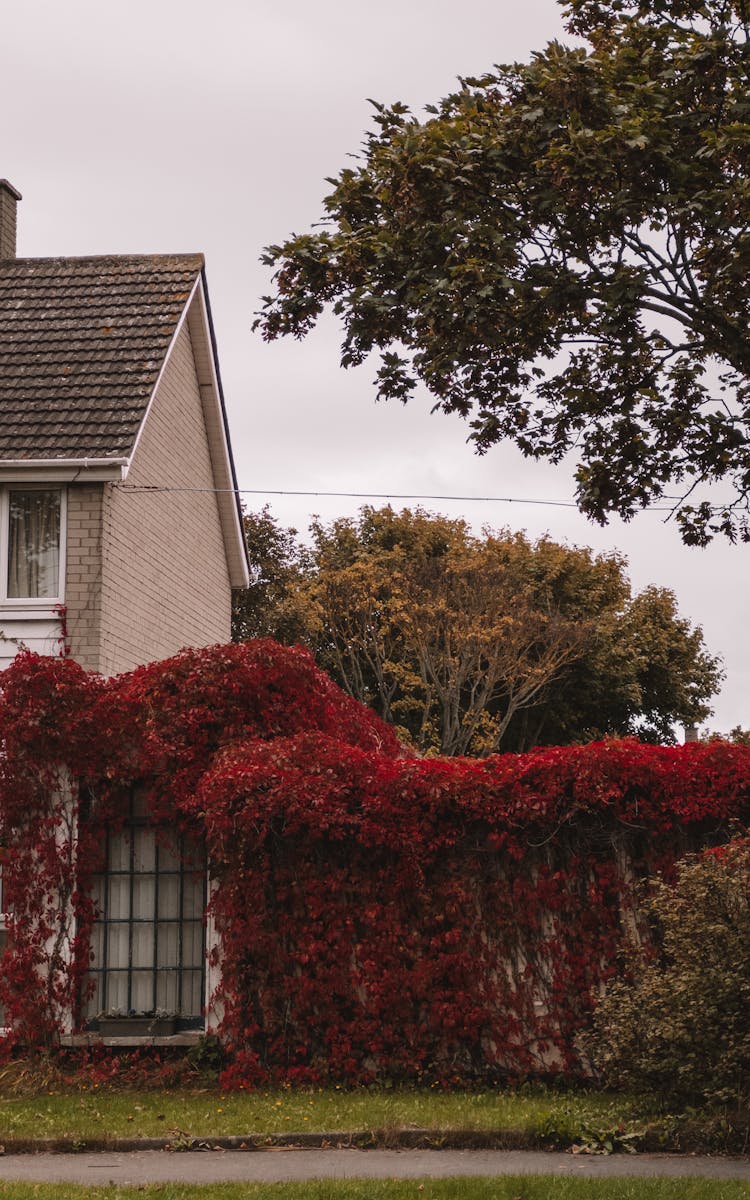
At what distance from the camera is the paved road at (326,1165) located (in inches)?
323

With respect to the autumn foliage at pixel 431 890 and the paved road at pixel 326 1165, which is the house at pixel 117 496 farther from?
the paved road at pixel 326 1165

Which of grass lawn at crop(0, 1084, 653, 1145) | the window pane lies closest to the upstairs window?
the window pane

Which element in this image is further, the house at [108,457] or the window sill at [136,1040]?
the house at [108,457]

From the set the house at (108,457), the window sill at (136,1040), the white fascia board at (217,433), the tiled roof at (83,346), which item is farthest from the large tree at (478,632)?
the window sill at (136,1040)

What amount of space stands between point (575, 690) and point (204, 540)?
2458cm

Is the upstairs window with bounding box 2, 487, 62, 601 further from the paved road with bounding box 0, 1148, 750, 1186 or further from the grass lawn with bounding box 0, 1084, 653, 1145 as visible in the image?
the paved road with bounding box 0, 1148, 750, 1186

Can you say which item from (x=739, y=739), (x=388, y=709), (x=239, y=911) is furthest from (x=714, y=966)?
(x=388, y=709)

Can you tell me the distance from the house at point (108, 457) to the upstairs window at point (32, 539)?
0.06ft

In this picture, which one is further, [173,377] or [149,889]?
[173,377]

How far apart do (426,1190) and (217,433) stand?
51.2 feet

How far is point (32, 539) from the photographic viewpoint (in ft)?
53.2

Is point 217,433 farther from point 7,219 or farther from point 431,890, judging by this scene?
point 431,890

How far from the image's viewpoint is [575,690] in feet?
143

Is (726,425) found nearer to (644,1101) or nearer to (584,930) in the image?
(584,930)
